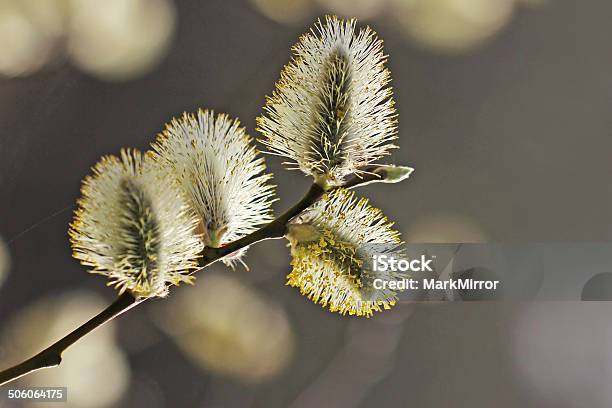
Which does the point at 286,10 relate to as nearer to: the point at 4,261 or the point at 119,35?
the point at 119,35

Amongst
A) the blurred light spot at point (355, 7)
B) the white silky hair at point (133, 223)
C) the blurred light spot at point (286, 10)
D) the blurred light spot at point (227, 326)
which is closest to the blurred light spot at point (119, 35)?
the blurred light spot at point (286, 10)

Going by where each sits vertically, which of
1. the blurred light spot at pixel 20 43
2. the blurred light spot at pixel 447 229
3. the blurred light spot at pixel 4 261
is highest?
the blurred light spot at pixel 20 43

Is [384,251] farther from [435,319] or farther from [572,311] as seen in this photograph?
[572,311]

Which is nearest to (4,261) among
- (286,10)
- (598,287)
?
(286,10)

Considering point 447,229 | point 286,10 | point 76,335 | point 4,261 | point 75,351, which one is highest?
point 286,10

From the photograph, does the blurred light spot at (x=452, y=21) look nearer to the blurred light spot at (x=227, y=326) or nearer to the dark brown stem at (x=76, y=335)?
the blurred light spot at (x=227, y=326)

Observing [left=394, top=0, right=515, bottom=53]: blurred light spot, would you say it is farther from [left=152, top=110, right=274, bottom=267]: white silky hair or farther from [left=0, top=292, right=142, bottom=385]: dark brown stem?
[left=0, top=292, right=142, bottom=385]: dark brown stem
